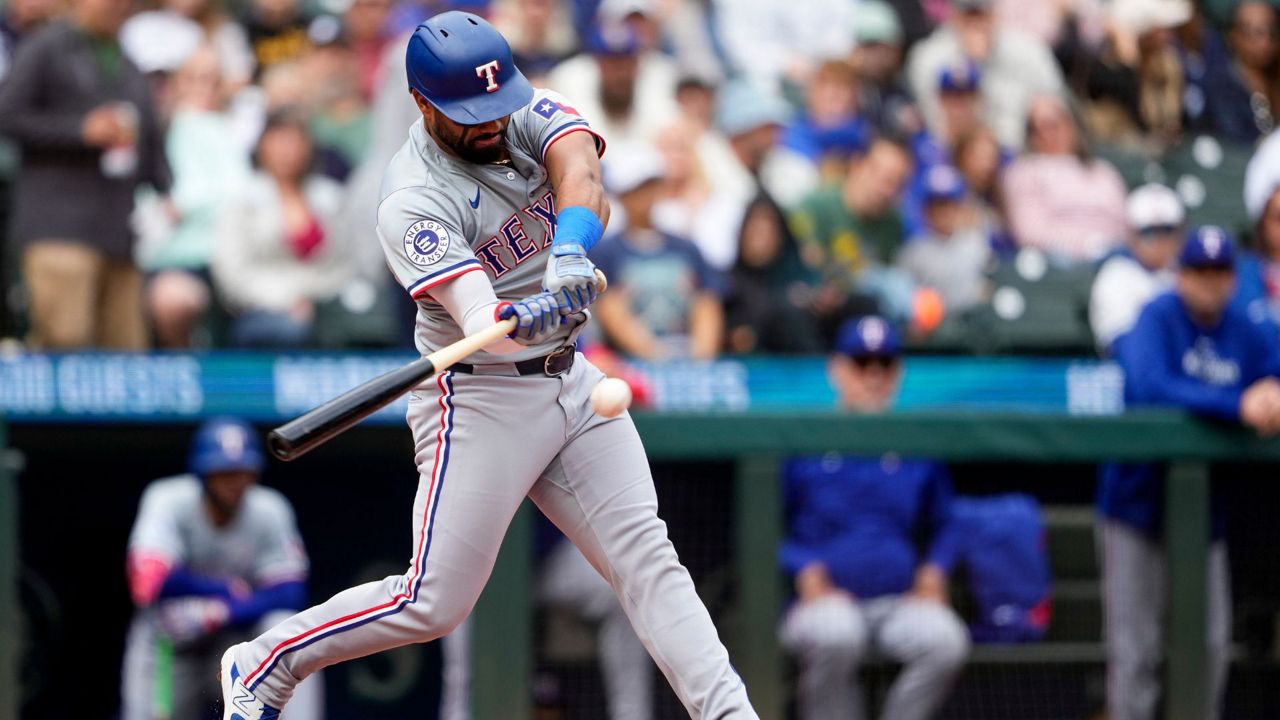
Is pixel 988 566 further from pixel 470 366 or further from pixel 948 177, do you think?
pixel 948 177

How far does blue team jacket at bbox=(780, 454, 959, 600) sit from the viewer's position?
5.48 meters

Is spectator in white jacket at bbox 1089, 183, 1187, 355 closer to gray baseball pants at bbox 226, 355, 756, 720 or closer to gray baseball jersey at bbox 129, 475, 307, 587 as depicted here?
gray baseball jersey at bbox 129, 475, 307, 587

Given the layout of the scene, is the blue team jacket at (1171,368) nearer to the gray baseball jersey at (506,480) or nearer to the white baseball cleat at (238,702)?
the gray baseball jersey at (506,480)

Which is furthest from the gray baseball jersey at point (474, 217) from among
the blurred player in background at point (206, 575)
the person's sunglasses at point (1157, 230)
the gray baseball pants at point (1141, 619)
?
the person's sunglasses at point (1157, 230)

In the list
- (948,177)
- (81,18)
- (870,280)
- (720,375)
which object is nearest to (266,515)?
(720,375)

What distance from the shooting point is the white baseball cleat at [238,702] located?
410cm

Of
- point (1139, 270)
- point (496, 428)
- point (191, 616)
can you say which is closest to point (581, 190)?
point (496, 428)

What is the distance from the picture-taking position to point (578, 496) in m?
4.04

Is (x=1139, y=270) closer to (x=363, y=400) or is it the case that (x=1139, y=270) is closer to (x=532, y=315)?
(x=532, y=315)

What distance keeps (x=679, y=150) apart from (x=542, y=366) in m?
4.22

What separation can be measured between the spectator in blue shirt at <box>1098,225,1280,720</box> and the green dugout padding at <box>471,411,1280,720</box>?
0.23ft

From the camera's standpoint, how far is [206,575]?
247 inches

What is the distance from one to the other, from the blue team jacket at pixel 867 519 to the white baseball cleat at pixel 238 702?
1.95 m

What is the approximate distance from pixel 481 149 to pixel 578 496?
33.0 inches
